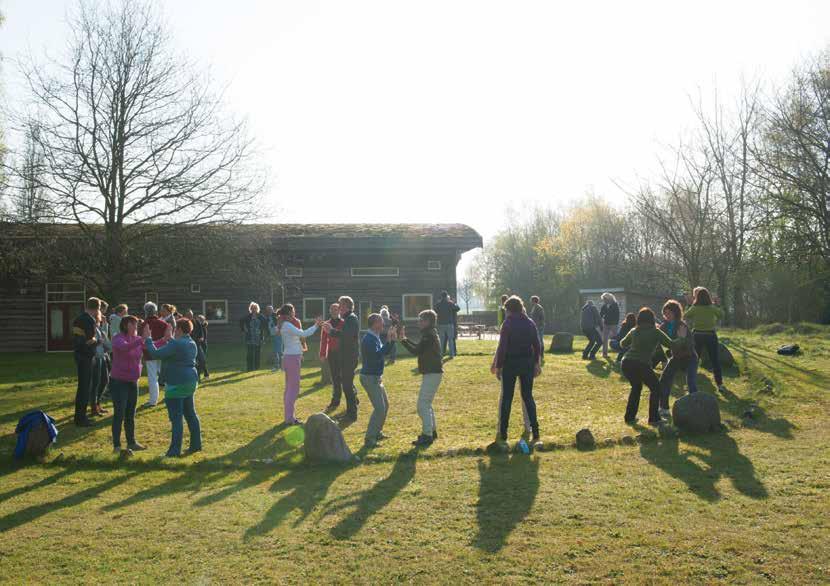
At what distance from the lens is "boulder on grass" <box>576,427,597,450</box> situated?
9211mm

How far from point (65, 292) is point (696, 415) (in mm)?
28740

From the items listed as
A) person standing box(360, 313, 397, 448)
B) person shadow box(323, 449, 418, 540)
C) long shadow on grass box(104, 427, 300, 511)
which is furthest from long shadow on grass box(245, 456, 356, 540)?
person standing box(360, 313, 397, 448)

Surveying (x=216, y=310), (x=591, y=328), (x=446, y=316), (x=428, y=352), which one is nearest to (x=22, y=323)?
(x=216, y=310)

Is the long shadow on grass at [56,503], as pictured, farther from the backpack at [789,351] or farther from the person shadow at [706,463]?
the backpack at [789,351]

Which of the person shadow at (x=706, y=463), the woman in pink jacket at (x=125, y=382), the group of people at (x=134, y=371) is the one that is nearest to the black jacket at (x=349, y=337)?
the group of people at (x=134, y=371)

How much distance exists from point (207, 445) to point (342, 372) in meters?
2.42

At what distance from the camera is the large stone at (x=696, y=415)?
9930 millimetres

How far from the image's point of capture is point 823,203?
28.3 m

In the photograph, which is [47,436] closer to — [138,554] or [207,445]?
[207,445]

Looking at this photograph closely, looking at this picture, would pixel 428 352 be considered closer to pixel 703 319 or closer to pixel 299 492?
pixel 299 492

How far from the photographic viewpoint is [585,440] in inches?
364

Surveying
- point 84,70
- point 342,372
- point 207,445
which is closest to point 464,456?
point 342,372

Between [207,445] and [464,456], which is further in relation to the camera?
[207,445]

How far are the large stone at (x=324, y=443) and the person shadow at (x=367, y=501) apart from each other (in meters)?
0.77
